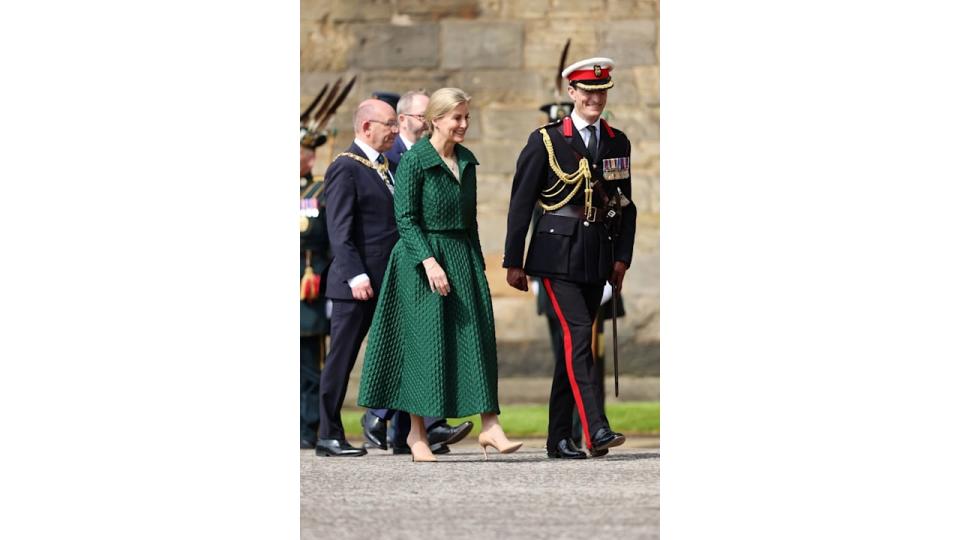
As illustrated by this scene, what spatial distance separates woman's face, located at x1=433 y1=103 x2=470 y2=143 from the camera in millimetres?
10453

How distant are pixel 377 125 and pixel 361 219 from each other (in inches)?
20.0

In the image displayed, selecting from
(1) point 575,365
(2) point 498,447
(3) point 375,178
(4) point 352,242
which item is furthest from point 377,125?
(2) point 498,447

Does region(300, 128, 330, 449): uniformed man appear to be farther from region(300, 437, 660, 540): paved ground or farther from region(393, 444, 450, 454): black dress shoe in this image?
region(300, 437, 660, 540): paved ground

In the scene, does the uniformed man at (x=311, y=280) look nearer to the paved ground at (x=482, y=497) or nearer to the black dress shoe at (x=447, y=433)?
the black dress shoe at (x=447, y=433)

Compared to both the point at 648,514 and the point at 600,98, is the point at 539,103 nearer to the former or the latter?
the point at 600,98

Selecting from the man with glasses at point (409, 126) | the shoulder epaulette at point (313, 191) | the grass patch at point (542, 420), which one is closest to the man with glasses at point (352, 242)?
the man with glasses at point (409, 126)

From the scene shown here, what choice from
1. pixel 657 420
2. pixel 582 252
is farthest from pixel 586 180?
pixel 657 420

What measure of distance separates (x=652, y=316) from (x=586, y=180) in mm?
4902

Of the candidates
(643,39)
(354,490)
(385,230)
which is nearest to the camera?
(354,490)

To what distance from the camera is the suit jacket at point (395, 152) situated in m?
11.7

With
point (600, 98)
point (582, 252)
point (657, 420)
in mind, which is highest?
point (600, 98)

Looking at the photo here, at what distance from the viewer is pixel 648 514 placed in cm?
903

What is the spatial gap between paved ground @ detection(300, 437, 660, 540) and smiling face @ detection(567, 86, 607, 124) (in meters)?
1.71

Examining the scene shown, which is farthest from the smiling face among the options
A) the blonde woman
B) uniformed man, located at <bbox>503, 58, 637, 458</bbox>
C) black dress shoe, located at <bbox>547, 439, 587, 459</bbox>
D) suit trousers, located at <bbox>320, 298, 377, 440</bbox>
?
black dress shoe, located at <bbox>547, 439, 587, 459</bbox>
